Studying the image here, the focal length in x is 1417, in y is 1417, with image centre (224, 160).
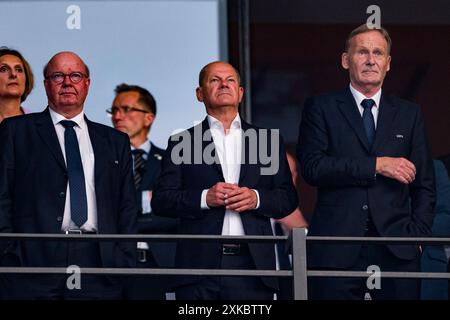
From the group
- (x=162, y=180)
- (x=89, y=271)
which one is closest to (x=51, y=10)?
(x=162, y=180)

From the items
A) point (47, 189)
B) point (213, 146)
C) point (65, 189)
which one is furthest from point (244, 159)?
point (47, 189)

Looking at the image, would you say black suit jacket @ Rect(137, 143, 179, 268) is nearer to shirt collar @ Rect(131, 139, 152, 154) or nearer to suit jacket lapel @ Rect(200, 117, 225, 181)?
shirt collar @ Rect(131, 139, 152, 154)

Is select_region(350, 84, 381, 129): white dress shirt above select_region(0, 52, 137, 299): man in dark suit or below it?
above

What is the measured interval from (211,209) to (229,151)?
0.42 metres

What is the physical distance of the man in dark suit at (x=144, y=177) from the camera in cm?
958

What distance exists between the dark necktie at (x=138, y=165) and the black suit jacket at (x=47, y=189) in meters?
0.99

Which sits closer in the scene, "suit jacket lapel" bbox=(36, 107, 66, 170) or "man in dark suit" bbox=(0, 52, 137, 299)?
"man in dark suit" bbox=(0, 52, 137, 299)

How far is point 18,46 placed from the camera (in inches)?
417

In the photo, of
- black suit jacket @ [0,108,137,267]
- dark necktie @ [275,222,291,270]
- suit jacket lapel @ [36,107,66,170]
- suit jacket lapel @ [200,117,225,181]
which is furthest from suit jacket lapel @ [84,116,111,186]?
dark necktie @ [275,222,291,270]

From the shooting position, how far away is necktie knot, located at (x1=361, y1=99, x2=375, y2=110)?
9.12 metres

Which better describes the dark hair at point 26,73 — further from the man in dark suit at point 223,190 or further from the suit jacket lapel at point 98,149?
the man in dark suit at point 223,190

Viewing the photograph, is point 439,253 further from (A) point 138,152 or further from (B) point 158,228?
(A) point 138,152

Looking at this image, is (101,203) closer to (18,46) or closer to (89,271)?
(89,271)

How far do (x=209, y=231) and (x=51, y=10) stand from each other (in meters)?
2.88
